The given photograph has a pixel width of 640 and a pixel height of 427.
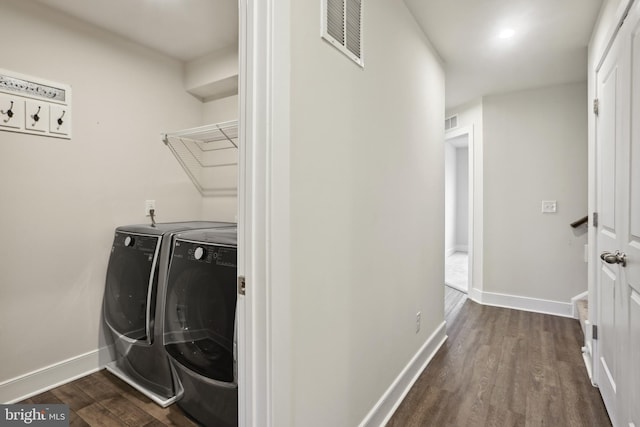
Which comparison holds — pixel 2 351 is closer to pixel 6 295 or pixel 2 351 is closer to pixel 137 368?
pixel 6 295

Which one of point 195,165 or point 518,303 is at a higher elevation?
point 195,165

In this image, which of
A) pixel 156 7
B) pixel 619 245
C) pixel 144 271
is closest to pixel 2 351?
pixel 144 271

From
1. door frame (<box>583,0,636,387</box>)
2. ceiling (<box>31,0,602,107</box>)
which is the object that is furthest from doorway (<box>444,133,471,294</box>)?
door frame (<box>583,0,636,387</box>)

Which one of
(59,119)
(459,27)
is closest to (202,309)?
(59,119)

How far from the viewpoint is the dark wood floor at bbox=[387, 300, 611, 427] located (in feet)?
5.77

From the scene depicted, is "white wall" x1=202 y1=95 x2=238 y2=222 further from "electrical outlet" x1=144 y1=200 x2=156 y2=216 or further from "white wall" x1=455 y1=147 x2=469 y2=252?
"white wall" x1=455 y1=147 x2=469 y2=252

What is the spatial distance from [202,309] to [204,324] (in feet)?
0.24

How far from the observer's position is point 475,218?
381 centimetres

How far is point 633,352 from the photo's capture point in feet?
4.25

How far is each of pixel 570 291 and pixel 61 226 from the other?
4.46 metres

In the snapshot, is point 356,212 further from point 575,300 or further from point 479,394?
point 575,300

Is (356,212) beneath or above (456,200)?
beneath

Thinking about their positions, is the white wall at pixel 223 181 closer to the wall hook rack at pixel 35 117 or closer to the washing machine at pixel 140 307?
the washing machine at pixel 140 307

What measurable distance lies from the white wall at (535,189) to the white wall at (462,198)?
3.85 m
